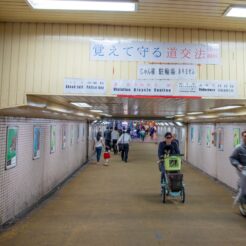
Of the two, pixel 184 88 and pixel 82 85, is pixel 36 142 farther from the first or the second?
pixel 184 88

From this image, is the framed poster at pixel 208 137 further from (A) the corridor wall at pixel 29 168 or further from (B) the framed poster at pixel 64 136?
(B) the framed poster at pixel 64 136

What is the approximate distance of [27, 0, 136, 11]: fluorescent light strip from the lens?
11.5ft

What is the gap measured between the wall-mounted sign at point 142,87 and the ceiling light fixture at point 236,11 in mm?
1097

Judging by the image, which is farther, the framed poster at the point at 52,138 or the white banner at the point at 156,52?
the framed poster at the point at 52,138

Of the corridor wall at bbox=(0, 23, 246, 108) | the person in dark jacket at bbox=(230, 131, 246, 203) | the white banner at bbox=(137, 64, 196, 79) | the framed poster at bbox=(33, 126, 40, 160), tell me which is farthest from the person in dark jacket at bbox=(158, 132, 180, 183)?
the corridor wall at bbox=(0, 23, 246, 108)

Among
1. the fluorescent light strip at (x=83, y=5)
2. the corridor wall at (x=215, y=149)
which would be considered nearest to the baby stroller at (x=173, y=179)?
the corridor wall at (x=215, y=149)

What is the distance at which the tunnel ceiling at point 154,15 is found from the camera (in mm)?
3441

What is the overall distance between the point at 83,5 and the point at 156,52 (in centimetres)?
115

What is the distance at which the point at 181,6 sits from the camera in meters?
3.47

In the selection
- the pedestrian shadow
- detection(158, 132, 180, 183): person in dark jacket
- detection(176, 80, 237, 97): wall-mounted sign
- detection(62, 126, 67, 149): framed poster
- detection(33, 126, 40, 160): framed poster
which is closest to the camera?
detection(176, 80, 237, 97): wall-mounted sign

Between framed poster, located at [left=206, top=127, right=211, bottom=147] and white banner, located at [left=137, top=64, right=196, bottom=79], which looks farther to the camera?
framed poster, located at [left=206, top=127, right=211, bottom=147]

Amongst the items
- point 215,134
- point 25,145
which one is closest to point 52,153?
point 25,145

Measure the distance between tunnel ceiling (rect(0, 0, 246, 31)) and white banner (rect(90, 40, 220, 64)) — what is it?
254 millimetres

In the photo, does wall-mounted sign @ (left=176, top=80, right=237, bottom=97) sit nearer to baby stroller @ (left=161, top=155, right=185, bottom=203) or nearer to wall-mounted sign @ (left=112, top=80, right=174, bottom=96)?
wall-mounted sign @ (left=112, top=80, right=174, bottom=96)
